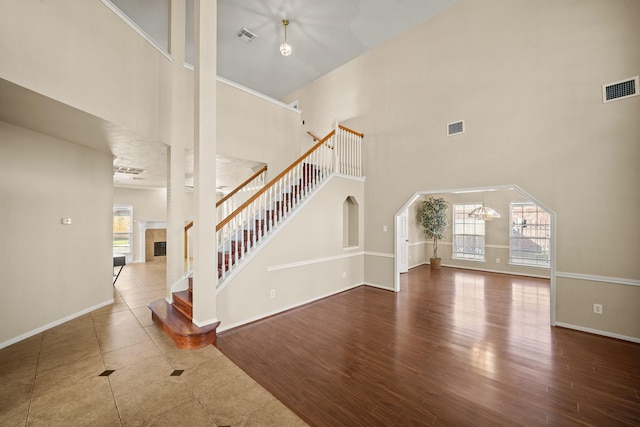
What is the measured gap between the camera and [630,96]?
10.7ft

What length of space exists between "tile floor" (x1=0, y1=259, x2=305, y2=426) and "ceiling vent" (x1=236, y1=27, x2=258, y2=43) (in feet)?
18.5

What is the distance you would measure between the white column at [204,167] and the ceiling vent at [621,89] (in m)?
5.23

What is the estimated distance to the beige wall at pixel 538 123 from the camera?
335 cm

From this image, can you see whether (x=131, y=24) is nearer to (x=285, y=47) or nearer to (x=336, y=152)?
(x=285, y=47)

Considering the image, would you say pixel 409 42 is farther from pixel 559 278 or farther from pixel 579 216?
pixel 559 278

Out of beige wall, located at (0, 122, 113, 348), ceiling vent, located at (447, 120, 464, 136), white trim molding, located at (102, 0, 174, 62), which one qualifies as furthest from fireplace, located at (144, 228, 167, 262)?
ceiling vent, located at (447, 120, 464, 136)

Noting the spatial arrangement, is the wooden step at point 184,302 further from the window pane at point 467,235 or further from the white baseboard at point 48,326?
the window pane at point 467,235

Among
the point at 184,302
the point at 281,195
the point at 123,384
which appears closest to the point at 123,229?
the point at 184,302

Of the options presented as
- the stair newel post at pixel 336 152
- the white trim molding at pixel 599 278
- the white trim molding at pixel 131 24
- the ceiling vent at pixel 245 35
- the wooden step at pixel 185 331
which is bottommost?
the wooden step at pixel 185 331

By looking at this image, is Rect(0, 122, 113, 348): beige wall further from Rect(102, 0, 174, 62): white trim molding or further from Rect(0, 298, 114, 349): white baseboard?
Rect(102, 0, 174, 62): white trim molding

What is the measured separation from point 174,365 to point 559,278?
5365 millimetres

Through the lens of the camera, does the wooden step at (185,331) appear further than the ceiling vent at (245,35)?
No

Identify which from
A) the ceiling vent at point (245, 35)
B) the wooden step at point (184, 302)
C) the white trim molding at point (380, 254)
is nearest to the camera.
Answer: the wooden step at point (184, 302)

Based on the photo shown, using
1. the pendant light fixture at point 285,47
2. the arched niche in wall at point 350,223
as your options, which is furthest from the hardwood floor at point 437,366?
the pendant light fixture at point 285,47
